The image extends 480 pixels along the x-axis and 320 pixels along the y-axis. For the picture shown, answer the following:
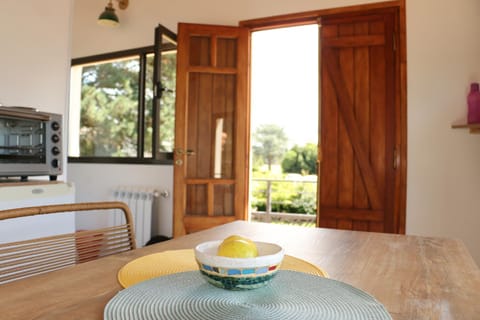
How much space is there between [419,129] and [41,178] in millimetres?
2533

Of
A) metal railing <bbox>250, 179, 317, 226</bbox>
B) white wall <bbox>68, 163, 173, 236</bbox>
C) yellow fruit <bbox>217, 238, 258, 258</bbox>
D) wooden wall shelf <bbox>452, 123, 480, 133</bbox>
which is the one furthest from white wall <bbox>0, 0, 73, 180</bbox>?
metal railing <bbox>250, 179, 317, 226</bbox>

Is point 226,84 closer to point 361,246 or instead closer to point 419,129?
point 419,129

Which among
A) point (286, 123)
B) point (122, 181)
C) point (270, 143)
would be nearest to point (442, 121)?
point (122, 181)

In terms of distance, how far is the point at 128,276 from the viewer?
722mm

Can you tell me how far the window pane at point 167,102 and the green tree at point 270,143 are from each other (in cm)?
474

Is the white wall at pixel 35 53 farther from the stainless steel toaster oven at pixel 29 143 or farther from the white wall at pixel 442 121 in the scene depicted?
the white wall at pixel 442 121

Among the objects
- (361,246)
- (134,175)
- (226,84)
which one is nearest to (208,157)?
(226,84)

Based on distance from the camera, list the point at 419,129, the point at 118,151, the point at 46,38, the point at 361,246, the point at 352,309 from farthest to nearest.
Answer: the point at 118,151 < the point at 419,129 < the point at 46,38 < the point at 361,246 < the point at 352,309

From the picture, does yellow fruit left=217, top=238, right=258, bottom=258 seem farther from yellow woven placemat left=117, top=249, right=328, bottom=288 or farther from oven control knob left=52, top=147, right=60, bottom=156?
oven control knob left=52, top=147, right=60, bottom=156

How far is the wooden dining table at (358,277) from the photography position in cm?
58

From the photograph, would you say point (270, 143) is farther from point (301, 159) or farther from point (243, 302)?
point (243, 302)

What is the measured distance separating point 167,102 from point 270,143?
16.2 ft

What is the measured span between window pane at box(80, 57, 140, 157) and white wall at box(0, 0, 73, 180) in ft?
4.80

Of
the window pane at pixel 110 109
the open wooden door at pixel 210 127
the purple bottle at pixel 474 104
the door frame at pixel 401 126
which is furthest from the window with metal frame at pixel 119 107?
the purple bottle at pixel 474 104
